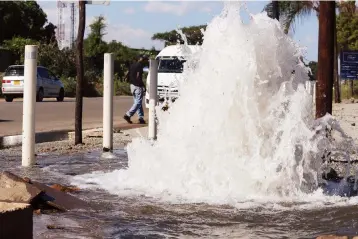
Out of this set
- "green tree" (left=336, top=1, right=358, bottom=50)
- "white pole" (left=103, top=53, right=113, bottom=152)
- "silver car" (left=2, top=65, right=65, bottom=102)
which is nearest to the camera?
"white pole" (left=103, top=53, right=113, bottom=152)

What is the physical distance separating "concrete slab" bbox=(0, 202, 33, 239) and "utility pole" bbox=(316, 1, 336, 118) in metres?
6.46

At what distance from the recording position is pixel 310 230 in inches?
215

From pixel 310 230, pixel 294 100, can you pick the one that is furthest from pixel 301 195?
pixel 310 230

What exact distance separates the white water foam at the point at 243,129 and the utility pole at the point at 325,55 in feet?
8.38

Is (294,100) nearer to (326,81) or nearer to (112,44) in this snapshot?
(326,81)

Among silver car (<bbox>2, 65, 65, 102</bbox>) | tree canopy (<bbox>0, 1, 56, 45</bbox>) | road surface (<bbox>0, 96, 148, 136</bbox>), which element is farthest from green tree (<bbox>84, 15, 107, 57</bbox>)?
road surface (<bbox>0, 96, 148, 136</bbox>)

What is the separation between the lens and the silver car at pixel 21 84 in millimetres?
32250

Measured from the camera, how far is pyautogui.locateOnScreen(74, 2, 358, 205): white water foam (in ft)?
23.2

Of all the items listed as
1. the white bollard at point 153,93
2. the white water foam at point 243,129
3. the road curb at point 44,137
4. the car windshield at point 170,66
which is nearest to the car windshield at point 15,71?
the car windshield at point 170,66

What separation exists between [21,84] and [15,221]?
2867 cm

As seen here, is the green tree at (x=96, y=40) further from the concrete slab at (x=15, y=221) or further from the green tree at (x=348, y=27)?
the concrete slab at (x=15, y=221)

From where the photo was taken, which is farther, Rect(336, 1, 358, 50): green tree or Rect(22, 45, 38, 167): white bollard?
Rect(336, 1, 358, 50): green tree

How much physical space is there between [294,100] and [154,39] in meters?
78.4

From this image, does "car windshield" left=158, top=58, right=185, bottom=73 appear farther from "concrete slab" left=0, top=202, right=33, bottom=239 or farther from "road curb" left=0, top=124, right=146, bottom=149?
"concrete slab" left=0, top=202, right=33, bottom=239
